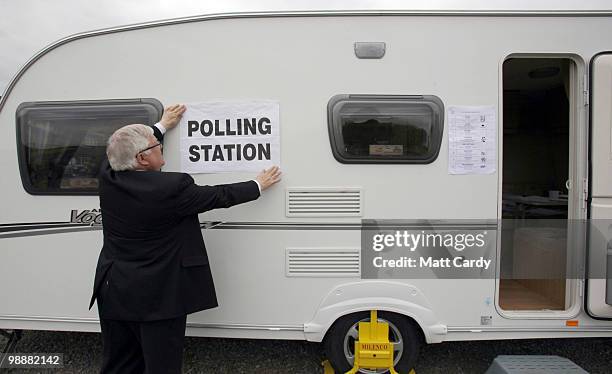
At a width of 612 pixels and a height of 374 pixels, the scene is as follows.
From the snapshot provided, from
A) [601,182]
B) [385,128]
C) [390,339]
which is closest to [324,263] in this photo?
[390,339]

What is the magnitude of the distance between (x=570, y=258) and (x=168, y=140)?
309 cm

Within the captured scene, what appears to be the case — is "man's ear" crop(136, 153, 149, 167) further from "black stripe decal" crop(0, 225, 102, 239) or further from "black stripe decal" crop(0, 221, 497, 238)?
"black stripe decal" crop(0, 225, 102, 239)

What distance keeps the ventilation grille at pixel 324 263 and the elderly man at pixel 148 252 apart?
0.64 metres

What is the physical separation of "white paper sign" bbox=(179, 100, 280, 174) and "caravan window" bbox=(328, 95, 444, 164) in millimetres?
455

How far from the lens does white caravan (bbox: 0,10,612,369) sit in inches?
103

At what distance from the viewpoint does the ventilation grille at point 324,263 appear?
269 centimetres

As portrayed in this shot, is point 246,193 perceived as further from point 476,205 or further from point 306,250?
point 476,205

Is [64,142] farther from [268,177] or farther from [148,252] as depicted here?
[268,177]

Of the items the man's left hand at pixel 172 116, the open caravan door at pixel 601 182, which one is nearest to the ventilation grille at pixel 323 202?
the man's left hand at pixel 172 116

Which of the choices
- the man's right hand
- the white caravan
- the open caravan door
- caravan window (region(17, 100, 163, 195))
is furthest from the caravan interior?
caravan window (region(17, 100, 163, 195))

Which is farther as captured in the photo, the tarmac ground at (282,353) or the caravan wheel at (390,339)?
the tarmac ground at (282,353)

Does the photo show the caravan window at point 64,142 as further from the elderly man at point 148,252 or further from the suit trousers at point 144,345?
the suit trousers at point 144,345

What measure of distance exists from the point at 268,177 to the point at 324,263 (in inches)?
29.0

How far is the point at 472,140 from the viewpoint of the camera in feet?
8.63
